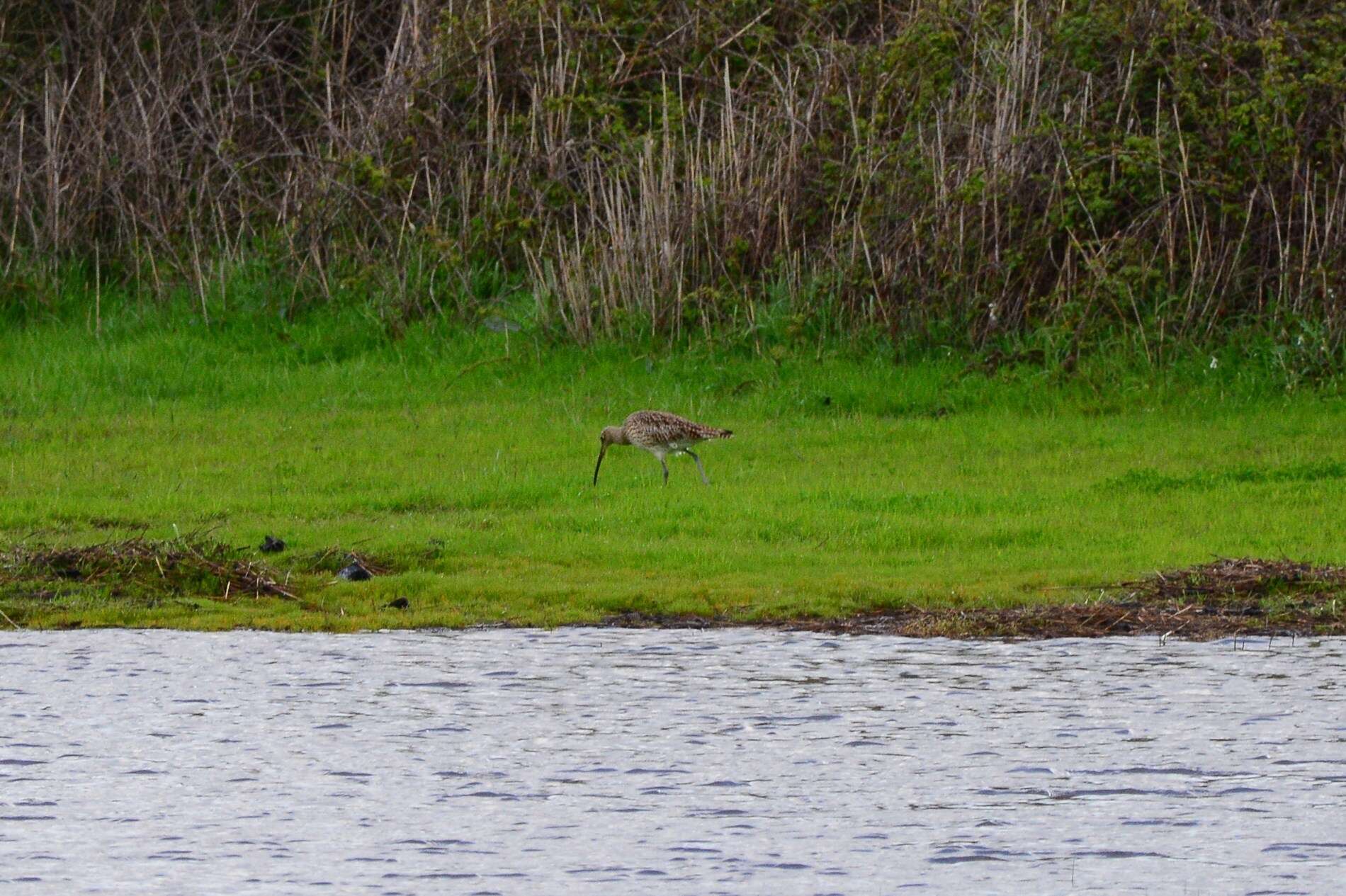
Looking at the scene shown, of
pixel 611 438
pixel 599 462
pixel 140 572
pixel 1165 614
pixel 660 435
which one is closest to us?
pixel 1165 614

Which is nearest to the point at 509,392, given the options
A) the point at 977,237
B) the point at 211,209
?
the point at 977,237

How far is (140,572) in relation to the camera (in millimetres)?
9867

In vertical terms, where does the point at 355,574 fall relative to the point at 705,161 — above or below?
below

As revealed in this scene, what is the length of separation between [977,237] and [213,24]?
27.7 feet

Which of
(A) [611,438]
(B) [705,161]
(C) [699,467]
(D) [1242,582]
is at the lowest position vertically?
(C) [699,467]

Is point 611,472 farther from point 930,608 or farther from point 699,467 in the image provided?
point 930,608

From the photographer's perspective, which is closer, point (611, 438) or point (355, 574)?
point (355, 574)

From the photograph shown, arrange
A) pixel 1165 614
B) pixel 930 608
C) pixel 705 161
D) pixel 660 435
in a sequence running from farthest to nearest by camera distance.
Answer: pixel 705 161 → pixel 660 435 → pixel 930 608 → pixel 1165 614

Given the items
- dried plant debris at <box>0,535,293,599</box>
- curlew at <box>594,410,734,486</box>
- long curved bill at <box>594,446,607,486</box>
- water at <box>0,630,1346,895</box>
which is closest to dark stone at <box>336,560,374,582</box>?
dried plant debris at <box>0,535,293,599</box>

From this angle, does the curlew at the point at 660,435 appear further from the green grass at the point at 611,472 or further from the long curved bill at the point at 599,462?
the green grass at the point at 611,472

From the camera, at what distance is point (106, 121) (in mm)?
19266

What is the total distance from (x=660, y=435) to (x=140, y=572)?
11.8 ft

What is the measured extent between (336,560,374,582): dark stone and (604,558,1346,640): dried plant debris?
4.65ft

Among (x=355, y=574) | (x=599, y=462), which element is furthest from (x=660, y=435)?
(x=355, y=574)
